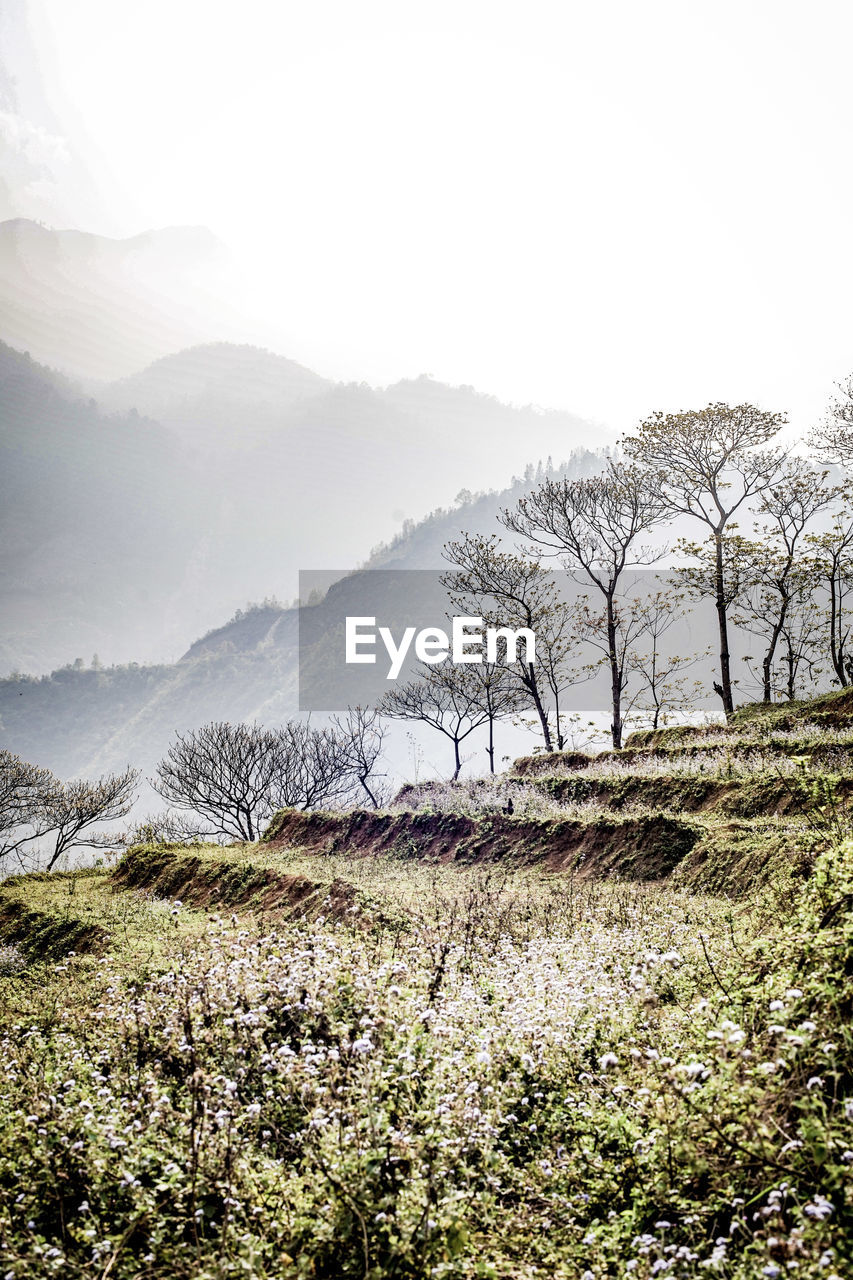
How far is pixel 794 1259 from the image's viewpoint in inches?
117

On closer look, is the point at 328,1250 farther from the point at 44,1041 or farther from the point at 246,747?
the point at 246,747

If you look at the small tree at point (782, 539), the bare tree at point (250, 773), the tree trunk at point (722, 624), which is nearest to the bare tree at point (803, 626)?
the small tree at point (782, 539)

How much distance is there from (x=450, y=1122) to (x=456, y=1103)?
264 mm

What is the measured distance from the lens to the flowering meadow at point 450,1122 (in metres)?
3.43

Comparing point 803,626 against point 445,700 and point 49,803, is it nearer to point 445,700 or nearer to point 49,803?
point 445,700

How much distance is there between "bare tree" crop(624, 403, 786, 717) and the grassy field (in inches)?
953

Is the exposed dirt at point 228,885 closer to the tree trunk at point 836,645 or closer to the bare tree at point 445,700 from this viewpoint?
the bare tree at point 445,700

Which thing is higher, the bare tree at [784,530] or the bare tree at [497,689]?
the bare tree at [784,530]

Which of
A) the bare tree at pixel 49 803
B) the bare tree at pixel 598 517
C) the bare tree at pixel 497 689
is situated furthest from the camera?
the bare tree at pixel 49 803

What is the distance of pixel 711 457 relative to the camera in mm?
31281

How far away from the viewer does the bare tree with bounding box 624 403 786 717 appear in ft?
99.8

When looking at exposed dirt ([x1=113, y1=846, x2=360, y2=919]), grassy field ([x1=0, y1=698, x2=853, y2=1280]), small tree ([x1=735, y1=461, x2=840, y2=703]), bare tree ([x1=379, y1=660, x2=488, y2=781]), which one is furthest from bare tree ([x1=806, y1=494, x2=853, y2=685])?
exposed dirt ([x1=113, y1=846, x2=360, y2=919])

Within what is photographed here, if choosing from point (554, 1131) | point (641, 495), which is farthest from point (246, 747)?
point (554, 1131)

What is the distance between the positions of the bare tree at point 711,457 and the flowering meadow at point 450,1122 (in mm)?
26259
